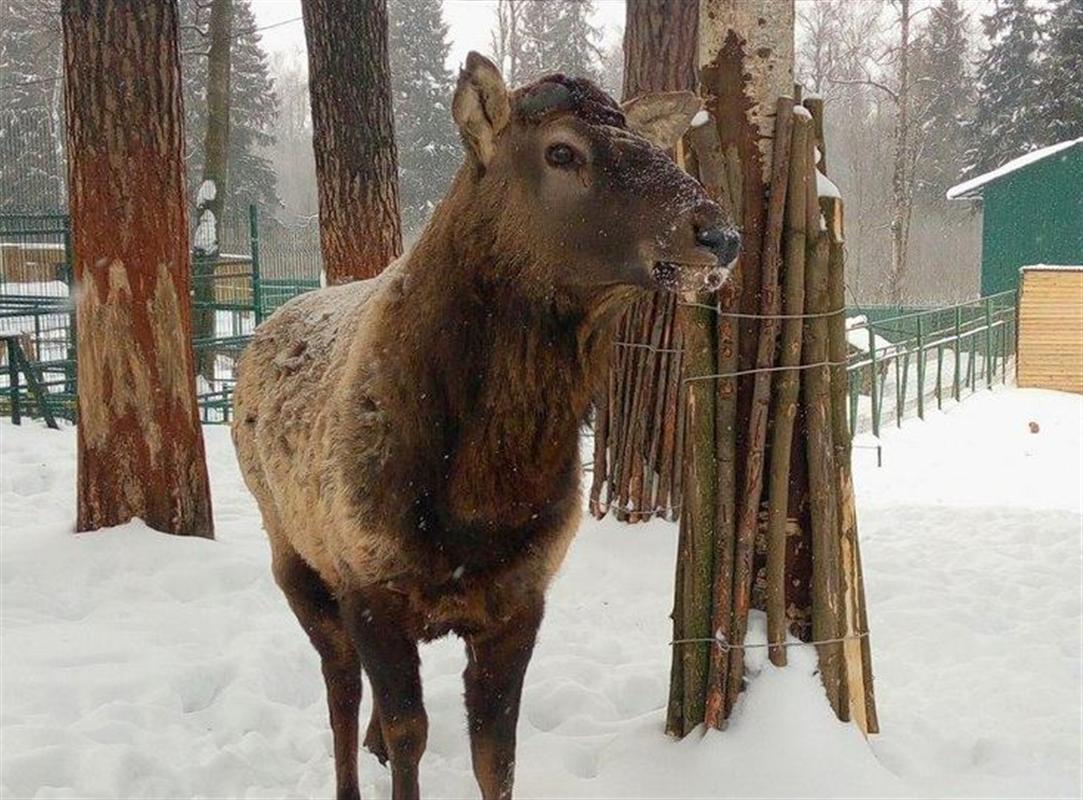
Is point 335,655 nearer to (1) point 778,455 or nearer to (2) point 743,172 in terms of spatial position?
(1) point 778,455

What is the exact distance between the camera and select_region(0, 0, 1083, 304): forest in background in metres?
32.1

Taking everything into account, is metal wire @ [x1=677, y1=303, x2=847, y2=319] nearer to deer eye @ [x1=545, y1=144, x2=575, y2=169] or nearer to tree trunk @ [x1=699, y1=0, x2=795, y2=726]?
tree trunk @ [x1=699, y1=0, x2=795, y2=726]

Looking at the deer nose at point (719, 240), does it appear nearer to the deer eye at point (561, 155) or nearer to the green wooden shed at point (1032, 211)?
the deer eye at point (561, 155)

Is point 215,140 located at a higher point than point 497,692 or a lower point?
higher

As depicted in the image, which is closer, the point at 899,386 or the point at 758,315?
the point at 758,315

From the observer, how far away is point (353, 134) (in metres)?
8.84

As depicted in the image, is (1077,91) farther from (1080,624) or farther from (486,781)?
(486,781)

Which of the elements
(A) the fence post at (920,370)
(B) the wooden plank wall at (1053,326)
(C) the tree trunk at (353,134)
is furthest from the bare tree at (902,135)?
(C) the tree trunk at (353,134)

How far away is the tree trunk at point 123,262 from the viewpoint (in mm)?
6645

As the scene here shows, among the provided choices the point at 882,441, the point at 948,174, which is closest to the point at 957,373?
the point at 882,441

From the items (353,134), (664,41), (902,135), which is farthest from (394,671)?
(902,135)

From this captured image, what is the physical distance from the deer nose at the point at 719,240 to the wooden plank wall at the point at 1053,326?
679 inches

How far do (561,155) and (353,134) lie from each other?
618 cm

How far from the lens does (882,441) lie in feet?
45.8
